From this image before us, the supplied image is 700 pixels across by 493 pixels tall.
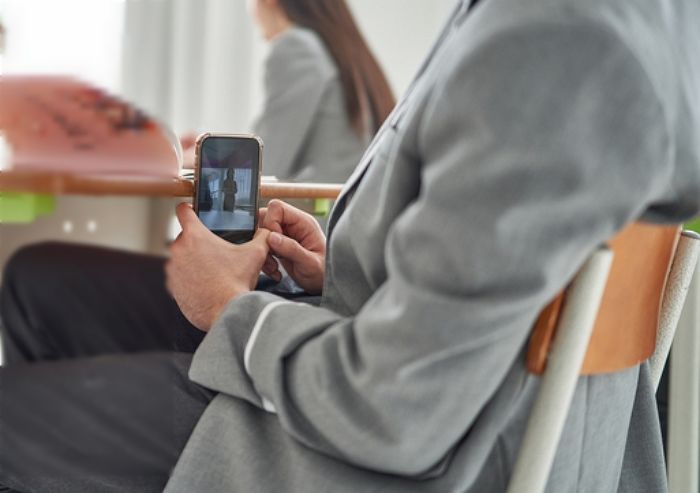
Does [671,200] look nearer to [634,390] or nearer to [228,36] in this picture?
[634,390]

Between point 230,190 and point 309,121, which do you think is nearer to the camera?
point 230,190

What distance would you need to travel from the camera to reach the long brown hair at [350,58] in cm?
235

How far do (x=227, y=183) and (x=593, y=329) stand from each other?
1.06ft

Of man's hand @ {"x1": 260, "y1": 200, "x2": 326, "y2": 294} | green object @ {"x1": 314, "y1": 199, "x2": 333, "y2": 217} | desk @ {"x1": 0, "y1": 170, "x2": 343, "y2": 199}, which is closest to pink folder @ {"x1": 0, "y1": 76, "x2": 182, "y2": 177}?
desk @ {"x1": 0, "y1": 170, "x2": 343, "y2": 199}

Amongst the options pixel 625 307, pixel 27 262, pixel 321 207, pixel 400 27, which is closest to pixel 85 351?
pixel 27 262

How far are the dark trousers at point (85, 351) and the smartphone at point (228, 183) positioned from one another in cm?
23

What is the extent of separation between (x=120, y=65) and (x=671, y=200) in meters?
3.31

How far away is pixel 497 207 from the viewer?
0.51 m

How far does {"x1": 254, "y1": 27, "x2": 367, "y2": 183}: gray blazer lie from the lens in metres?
2.40

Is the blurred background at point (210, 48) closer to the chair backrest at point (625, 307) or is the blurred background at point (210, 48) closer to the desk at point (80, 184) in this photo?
the chair backrest at point (625, 307)

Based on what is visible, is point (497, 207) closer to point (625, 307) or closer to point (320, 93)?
point (625, 307)

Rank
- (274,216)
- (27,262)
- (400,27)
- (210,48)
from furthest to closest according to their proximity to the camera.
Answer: (400,27)
(210,48)
(274,216)
(27,262)

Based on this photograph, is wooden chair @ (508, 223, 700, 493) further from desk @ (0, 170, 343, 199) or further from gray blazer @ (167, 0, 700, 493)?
desk @ (0, 170, 343, 199)

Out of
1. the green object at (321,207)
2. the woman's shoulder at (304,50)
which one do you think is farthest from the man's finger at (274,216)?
the woman's shoulder at (304,50)
